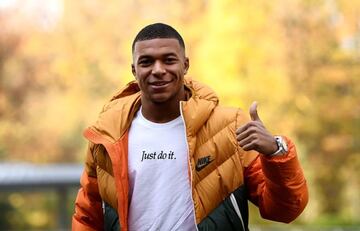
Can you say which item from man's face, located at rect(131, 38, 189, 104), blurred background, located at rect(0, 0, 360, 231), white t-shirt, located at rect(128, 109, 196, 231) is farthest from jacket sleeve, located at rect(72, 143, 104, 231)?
blurred background, located at rect(0, 0, 360, 231)

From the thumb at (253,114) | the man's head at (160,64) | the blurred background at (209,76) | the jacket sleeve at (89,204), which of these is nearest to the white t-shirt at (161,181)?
the man's head at (160,64)

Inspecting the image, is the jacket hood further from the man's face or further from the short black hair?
the short black hair

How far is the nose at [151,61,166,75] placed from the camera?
3.34 meters

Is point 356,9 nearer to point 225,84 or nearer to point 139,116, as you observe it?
point 225,84

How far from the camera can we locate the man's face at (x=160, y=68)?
3.36 metres

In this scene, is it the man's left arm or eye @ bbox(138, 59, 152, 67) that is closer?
the man's left arm

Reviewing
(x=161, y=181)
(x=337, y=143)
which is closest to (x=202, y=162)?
(x=161, y=181)

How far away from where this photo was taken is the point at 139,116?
362cm

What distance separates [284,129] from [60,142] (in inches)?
364

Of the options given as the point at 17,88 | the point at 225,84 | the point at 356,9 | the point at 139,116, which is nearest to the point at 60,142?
the point at 17,88

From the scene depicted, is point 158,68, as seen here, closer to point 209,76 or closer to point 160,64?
point 160,64

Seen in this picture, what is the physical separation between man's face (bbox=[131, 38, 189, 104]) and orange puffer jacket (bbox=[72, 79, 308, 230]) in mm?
90

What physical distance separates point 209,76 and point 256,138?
836 inches

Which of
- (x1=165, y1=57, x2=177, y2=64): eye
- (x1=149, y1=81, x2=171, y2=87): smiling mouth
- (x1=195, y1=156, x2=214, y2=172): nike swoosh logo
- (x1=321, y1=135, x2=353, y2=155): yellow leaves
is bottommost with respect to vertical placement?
(x1=321, y1=135, x2=353, y2=155): yellow leaves
